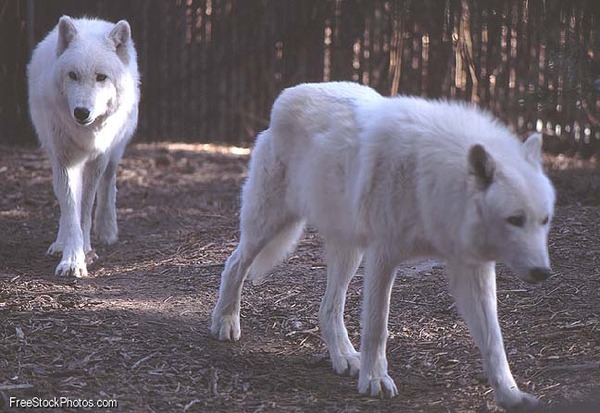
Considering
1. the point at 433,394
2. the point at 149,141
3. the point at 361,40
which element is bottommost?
the point at 149,141

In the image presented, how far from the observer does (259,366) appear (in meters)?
4.52

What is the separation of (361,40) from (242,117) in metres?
1.97

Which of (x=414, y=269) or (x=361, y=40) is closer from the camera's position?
(x=414, y=269)

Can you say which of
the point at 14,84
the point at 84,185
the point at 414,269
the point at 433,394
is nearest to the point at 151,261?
the point at 84,185

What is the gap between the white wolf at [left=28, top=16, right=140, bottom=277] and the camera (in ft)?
21.1

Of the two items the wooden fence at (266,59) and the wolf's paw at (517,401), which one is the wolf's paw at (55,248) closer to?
the wolf's paw at (517,401)

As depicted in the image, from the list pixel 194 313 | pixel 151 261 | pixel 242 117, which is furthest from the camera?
pixel 242 117

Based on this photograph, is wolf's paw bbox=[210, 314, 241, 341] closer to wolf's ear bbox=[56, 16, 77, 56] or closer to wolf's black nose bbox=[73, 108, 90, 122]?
wolf's black nose bbox=[73, 108, 90, 122]

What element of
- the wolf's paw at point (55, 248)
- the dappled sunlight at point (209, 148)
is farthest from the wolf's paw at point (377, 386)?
the dappled sunlight at point (209, 148)

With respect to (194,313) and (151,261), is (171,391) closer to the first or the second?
(194,313)

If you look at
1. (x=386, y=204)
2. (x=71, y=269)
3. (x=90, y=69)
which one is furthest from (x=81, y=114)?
(x=386, y=204)

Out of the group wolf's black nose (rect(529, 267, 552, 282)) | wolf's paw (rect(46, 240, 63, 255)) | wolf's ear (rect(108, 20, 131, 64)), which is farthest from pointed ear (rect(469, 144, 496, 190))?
wolf's paw (rect(46, 240, 63, 255))

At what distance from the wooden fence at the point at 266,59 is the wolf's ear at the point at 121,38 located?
440 cm

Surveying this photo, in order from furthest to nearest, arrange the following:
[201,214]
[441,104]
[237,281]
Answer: [201,214], [237,281], [441,104]
